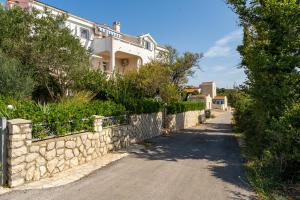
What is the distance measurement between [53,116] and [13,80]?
19.6 feet

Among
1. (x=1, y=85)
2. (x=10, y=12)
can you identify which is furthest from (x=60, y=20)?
(x=1, y=85)

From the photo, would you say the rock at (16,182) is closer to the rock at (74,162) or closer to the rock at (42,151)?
the rock at (42,151)

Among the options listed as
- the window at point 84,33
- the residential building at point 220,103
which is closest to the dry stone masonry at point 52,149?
the window at point 84,33

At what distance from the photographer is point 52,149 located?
8227 millimetres

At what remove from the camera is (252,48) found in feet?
37.6

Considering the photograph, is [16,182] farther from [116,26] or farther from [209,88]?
[209,88]

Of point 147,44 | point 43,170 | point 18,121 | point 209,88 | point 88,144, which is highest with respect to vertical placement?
point 147,44

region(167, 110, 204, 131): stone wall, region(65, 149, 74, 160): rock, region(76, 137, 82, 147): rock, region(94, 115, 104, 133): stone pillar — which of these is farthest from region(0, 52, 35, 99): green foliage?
region(167, 110, 204, 131): stone wall

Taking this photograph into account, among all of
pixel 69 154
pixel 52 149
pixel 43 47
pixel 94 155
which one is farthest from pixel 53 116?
pixel 43 47

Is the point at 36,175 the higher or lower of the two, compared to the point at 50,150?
lower

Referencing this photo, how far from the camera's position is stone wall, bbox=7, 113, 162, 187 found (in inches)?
272

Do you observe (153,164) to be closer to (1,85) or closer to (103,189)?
(103,189)

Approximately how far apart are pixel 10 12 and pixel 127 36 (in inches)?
800

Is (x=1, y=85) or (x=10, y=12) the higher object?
(x=10, y=12)
